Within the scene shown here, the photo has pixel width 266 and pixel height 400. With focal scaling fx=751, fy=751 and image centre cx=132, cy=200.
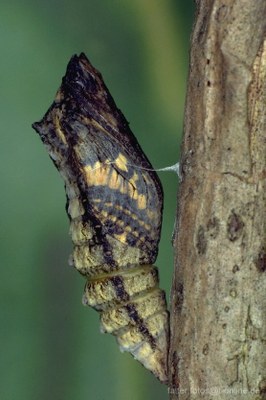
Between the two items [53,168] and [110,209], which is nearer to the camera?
[110,209]

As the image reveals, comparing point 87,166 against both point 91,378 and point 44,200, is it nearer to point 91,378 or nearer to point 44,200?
point 44,200

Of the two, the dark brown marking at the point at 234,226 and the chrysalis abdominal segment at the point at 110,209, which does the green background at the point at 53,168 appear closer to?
the chrysalis abdominal segment at the point at 110,209

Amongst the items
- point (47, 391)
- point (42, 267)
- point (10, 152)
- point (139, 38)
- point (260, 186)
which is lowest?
point (47, 391)

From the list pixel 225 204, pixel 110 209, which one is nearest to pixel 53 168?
pixel 110 209

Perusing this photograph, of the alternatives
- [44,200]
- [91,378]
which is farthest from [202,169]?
[91,378]

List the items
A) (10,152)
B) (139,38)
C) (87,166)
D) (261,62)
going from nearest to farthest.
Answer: (261,62) → (87,166) → (10,152) → (139,38)

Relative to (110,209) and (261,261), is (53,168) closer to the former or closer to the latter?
(110,209)
